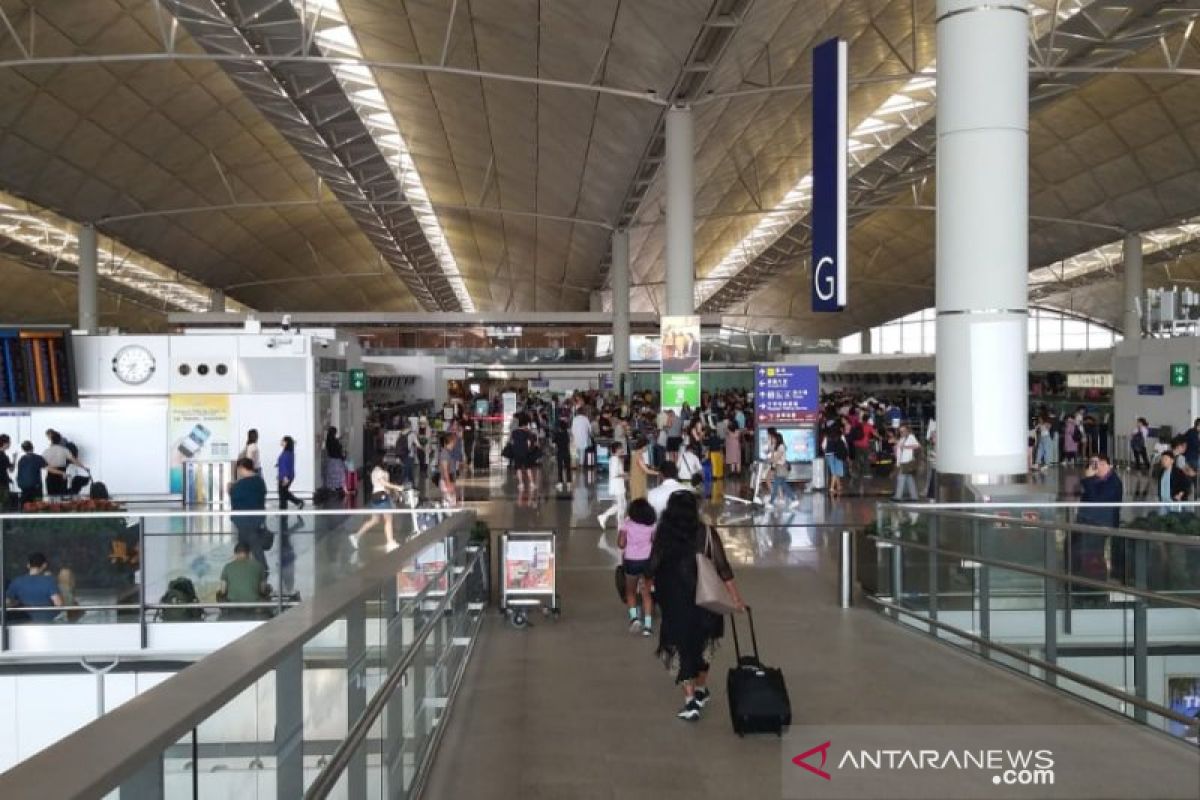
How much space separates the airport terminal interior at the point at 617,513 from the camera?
5.79 metres

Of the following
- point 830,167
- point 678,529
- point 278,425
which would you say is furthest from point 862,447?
point 678,529

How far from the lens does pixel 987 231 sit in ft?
35.0

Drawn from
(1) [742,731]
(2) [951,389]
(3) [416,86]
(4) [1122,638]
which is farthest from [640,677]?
(3) [416,86]

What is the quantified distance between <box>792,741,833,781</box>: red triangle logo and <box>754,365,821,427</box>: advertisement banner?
1767 centimetres

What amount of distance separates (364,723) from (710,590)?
3132 millimetres

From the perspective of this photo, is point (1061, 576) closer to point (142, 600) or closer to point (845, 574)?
point (845, 574)

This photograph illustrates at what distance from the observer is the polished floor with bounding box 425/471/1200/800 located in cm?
596

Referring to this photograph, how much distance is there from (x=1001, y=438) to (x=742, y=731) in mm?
5079

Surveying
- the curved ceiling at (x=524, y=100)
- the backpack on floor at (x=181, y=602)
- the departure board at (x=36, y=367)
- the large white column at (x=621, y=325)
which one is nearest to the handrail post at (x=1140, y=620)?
the backpack on floor at (x=181, y=602)

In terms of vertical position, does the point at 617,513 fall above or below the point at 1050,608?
below

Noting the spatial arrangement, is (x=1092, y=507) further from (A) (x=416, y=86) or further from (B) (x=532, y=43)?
(A) (x=416, y=86)

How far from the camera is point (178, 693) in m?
2.64

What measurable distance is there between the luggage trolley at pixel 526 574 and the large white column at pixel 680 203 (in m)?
16.0

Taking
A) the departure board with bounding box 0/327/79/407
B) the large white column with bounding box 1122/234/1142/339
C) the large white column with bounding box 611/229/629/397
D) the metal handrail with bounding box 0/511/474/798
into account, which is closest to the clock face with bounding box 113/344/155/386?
the departure board with bounding box 0/327/79/407
